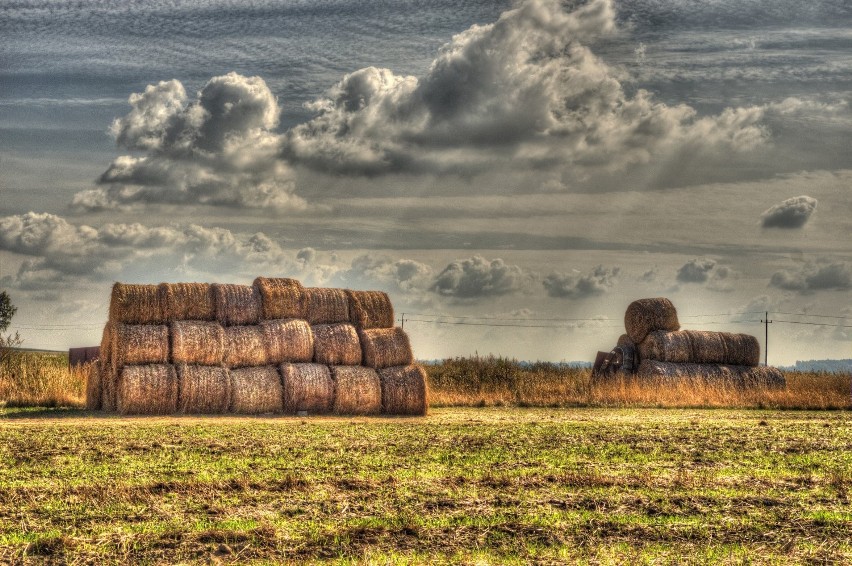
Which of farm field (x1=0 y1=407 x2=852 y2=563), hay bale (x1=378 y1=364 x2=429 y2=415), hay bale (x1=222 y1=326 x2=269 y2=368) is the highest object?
hay bale (x1=222 y1=326 x2=269 y2=368)

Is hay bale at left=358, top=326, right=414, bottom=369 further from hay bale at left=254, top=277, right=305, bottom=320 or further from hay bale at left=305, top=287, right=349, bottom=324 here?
hay bale at left=254, top=277, right=305, bottom=320

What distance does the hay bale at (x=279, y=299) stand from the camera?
22.6 m

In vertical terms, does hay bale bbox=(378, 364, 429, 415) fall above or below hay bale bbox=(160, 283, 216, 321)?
below

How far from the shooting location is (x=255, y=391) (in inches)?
844

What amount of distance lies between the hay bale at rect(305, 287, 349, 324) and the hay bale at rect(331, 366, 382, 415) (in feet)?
4.27

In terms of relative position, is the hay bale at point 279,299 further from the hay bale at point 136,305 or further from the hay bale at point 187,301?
the hay bale at point 136,305

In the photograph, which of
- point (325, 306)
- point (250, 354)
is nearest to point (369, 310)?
point (325, 306)

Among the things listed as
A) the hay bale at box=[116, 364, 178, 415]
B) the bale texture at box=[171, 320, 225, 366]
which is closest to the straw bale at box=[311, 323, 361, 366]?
the bale texture at box=[171, 320, 225, 366]

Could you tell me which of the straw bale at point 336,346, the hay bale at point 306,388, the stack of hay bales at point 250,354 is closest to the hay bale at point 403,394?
the stack of hay bales at point 250,354

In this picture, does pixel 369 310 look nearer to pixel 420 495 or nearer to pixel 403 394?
pixel 403 394

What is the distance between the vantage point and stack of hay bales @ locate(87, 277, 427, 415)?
69.1ft

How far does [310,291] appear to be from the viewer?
2330cm

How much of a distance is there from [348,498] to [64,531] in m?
2.51

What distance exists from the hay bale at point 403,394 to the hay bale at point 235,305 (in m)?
2.97
